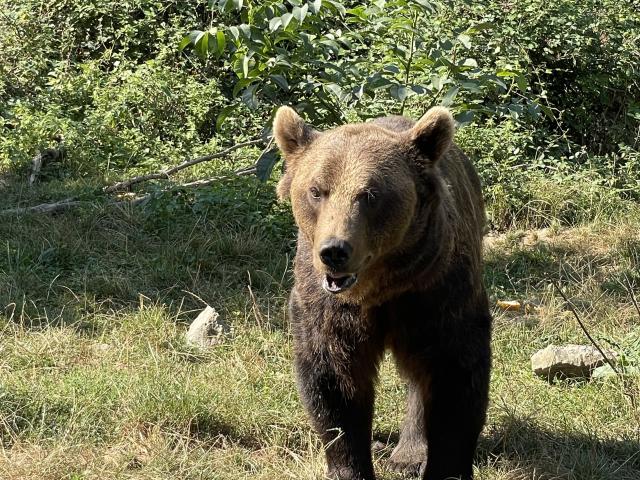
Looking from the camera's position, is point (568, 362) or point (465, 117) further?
point (465, 117)

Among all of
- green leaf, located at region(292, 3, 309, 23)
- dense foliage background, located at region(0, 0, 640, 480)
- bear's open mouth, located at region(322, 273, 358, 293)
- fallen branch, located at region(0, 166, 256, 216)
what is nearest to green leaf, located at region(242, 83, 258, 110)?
dense foliage background, located at region(0, 0, 640, 480)

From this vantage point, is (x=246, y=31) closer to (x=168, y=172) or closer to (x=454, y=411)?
(x=168, y=172)

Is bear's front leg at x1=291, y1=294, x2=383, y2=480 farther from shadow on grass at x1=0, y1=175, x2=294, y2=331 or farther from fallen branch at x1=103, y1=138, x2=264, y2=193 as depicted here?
fallen branch at x1=103, y1=138, x2=264, y2=193

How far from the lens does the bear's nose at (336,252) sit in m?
4.07

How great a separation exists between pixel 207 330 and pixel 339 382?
A: 1.89 meters

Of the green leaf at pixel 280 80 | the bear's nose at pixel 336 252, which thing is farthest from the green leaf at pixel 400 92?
the bear's nose at pixel 336 252

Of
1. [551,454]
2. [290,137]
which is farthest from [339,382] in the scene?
[551,454]

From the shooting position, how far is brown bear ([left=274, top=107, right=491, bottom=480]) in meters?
4.36

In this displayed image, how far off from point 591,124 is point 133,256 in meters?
5.25

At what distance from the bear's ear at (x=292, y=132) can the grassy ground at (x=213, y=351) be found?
149cm

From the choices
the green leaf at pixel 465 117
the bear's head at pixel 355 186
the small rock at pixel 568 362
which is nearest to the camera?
the bear's head at pixel 355 186

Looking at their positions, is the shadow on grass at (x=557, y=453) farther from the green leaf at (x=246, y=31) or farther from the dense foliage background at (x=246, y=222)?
the green leaf at (x=246, y=31)

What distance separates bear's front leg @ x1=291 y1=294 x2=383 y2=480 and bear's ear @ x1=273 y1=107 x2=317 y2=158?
2.53 ft

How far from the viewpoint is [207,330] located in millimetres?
6457
